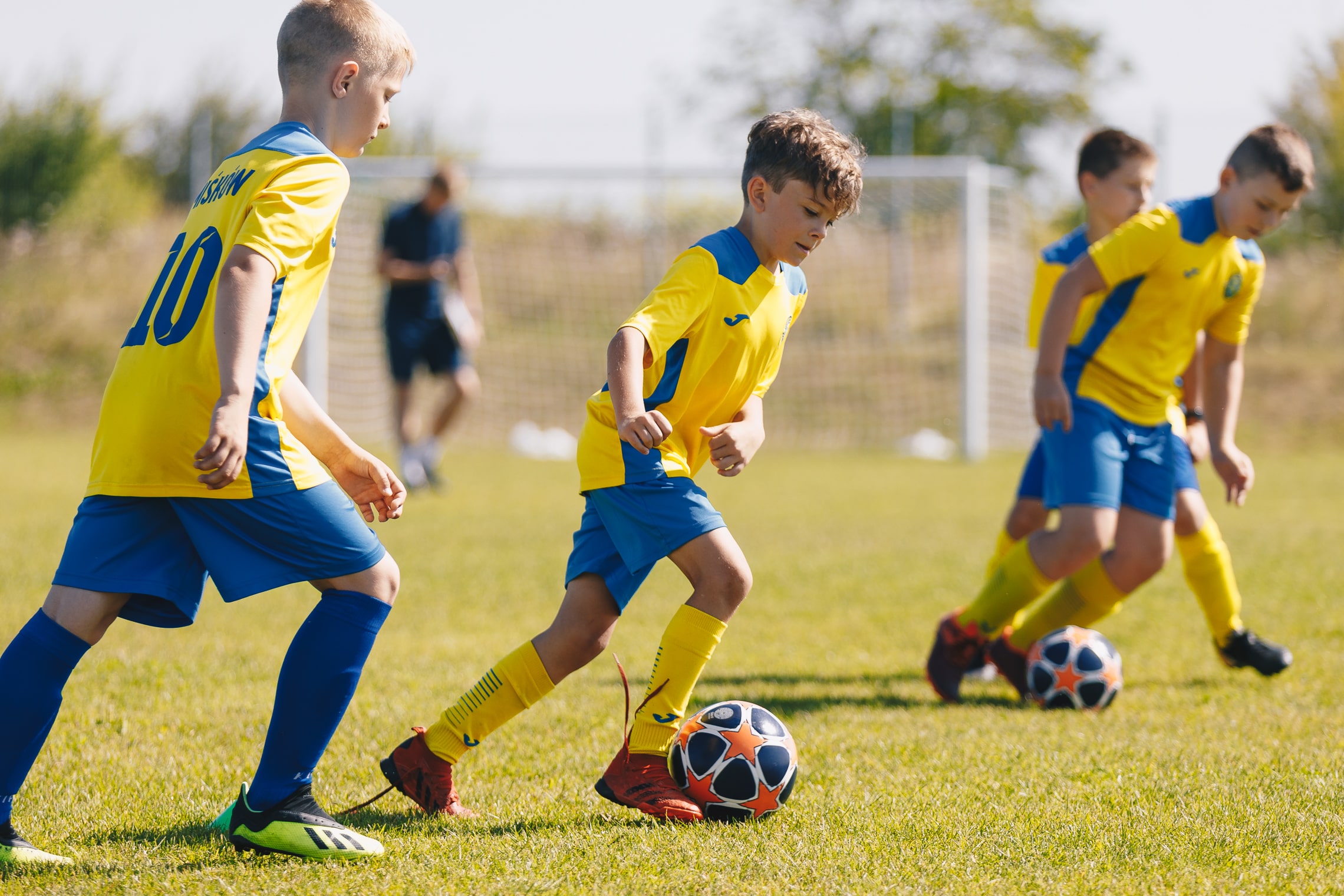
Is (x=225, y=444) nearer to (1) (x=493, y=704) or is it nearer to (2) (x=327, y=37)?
(2) (x=327, y=37)

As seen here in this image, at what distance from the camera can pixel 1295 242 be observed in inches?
862

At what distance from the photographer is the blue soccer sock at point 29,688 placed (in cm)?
254

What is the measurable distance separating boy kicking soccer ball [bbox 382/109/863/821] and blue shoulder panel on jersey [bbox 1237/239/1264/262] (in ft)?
6.84

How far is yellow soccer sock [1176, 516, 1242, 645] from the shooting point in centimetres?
469

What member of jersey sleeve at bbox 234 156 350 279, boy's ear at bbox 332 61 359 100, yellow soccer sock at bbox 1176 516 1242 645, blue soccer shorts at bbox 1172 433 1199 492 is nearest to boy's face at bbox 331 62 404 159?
boy's ear at bbox 332 61 359 100

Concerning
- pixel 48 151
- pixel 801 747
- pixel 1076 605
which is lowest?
pixel 801 747

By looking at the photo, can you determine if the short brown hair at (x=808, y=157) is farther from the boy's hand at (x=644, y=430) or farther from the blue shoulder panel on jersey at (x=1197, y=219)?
the blue shoulder panel on jersey at (x=1197, y=219)

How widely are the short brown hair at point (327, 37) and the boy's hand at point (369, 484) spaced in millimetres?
782

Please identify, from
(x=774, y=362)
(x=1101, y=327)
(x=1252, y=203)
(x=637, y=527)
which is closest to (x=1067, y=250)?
(x=1101, y=327)

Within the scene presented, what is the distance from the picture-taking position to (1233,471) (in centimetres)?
463

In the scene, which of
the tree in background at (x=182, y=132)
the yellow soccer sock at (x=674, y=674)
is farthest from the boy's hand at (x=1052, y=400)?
the tree in background at (x=182, y=132)

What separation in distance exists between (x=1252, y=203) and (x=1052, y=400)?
3.04 feet

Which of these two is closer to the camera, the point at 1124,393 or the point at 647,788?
the point at 647,788

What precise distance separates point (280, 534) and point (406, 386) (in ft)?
26.7
